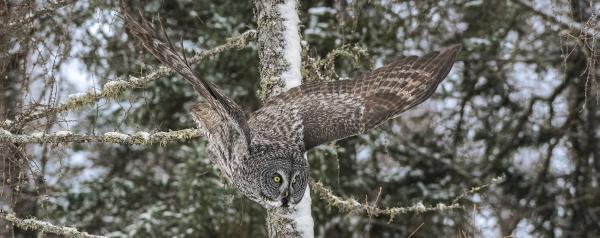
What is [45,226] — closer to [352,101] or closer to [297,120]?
[297,120]

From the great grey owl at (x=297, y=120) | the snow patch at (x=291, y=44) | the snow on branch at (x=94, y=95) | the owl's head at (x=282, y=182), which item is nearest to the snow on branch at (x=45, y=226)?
the snow on branch at (x=94, y=95)

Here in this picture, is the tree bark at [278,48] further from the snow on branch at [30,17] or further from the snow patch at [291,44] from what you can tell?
the snow on branch at [30,17]

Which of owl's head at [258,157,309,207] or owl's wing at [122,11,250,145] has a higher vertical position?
owl's wing at [122,11,250,145]

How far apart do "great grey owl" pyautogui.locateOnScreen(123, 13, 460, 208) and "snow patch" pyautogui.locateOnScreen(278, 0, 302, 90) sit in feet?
0.27

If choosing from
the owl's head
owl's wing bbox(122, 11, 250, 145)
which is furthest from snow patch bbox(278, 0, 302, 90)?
owl's wing bbox(122, 11, 250, 145)

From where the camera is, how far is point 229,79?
899cm

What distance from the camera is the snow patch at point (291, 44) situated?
16.2 ft

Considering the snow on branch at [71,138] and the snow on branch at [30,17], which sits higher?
the snow on branch at [30,17]

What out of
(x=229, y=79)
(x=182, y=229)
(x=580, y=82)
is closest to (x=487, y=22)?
(x=580, y=82)

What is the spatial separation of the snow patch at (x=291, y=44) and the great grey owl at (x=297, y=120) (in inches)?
3.2

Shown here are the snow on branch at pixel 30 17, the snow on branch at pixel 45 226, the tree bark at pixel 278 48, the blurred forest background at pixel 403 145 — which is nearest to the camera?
the snow on branch at pixel 45 226

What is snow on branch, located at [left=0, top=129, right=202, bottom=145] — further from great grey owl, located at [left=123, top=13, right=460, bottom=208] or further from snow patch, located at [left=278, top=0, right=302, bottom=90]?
snow patch, located at [left=278, top=0, right=302, bottom=90]

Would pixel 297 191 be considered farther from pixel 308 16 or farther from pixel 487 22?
pixel 487 22

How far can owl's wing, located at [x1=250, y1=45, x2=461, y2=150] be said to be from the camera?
495 cm
